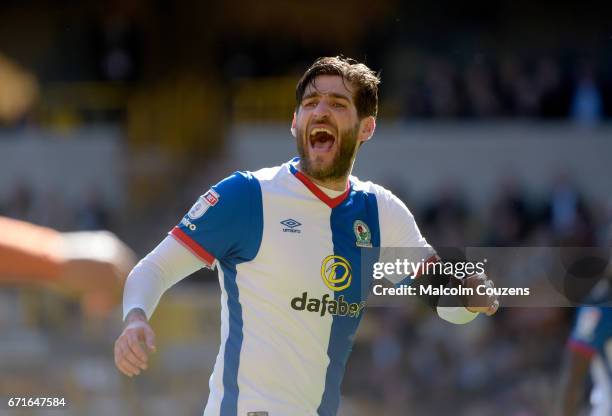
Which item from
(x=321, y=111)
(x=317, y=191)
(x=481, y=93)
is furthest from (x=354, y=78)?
(x=481, y=93)

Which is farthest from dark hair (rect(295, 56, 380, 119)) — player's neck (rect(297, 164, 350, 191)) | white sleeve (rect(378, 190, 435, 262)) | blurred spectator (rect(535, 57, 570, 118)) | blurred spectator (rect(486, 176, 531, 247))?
blurred spectator (rect(535, 57, 570, 118))

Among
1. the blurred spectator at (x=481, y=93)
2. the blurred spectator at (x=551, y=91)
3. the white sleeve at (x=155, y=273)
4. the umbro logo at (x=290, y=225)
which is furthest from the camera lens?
the blurred spectator at (x=481, y=93)

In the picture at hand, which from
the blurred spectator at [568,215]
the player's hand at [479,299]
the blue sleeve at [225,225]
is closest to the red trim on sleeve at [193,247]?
the blue sleeve at [225,225]

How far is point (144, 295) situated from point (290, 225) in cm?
62

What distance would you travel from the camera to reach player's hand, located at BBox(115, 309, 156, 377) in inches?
146

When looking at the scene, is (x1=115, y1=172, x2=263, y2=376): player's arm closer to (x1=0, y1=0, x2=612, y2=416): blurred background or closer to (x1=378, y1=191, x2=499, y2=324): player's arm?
(x1=378, y1=191, x2=499, y2=324): player's arm

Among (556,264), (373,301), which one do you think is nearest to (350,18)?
(556,264)

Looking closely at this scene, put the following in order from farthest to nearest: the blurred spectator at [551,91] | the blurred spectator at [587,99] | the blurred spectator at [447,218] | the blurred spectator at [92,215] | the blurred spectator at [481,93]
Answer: the blurred spectator at [92,215], the blurred spectator at [481,93], the blurred spectator at [551,91], the blurred spectator at [587,99], the blurred spectator at [447,218]

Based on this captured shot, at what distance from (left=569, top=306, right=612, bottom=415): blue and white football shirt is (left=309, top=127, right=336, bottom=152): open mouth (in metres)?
2.49

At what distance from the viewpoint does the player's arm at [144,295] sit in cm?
371

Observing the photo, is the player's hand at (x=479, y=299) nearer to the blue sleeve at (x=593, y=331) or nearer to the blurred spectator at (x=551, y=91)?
the blue sleeve at (x=593, y=331)

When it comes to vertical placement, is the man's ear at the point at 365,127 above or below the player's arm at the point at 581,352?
above

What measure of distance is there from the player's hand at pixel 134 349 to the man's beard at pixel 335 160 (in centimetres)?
95

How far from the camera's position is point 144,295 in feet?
13.0
